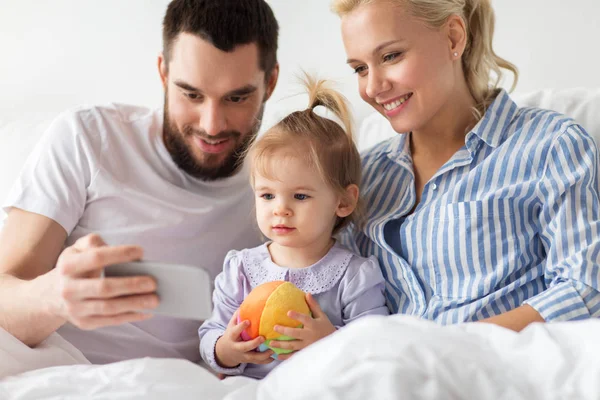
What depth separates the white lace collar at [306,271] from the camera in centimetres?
151

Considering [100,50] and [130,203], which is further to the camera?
[100,50]

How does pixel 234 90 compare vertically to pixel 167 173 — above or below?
above

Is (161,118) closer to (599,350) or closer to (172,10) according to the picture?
(172,10)

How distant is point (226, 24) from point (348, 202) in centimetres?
49

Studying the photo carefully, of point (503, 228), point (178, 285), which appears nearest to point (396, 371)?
point (178, 285)

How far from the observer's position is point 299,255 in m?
1.55

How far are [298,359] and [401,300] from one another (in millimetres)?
716

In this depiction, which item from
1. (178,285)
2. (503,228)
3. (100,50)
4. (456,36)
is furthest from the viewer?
(100,50)

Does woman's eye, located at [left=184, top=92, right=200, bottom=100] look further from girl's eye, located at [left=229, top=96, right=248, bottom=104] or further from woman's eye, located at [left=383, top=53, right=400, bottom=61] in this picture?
woman's eye, located at [left=383, top=53, right=400, bottom=61]

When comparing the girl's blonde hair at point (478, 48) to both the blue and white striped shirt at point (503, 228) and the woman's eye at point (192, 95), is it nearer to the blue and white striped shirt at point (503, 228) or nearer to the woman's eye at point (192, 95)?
the blue and white striped shirt at point (503, 228)

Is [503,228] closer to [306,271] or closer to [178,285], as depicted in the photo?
[306,271]

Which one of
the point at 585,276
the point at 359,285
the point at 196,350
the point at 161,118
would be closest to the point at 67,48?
the point at 161,118

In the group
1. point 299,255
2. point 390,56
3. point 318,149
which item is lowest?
point 299,255

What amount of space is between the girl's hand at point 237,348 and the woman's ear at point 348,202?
0.34 m
